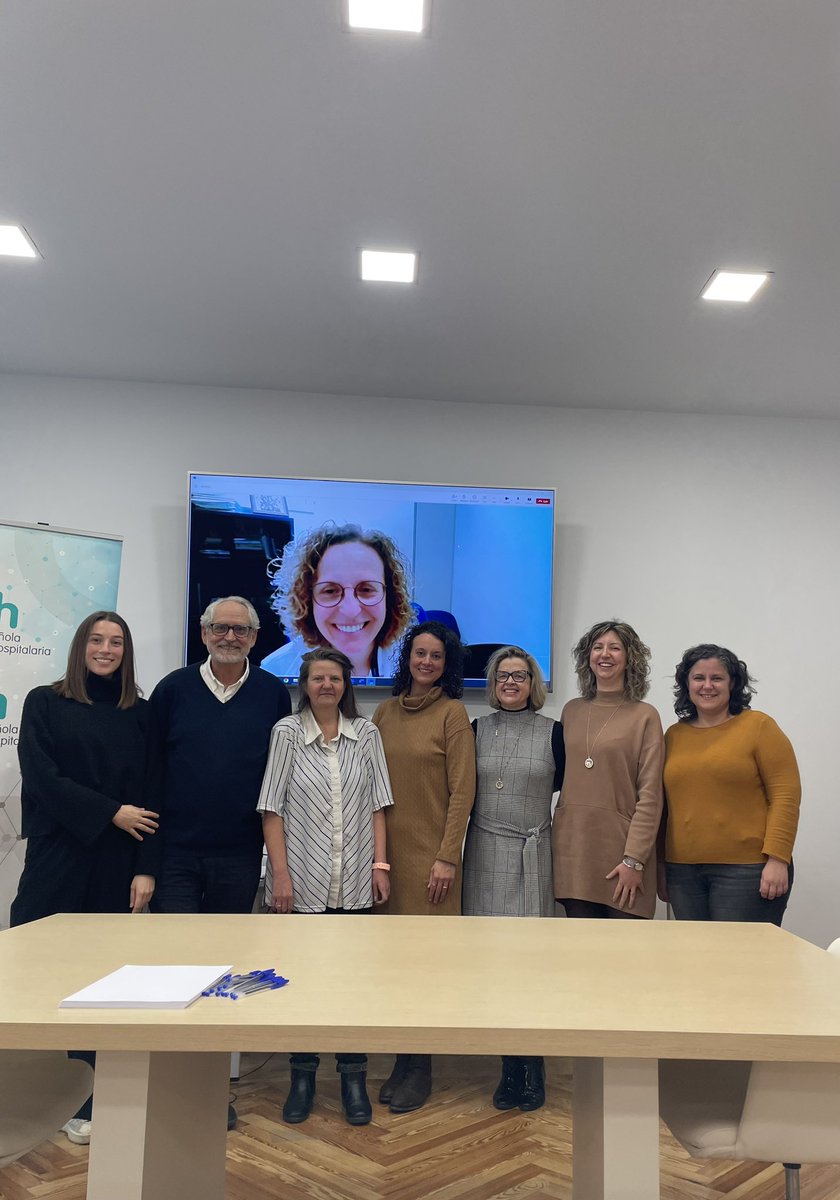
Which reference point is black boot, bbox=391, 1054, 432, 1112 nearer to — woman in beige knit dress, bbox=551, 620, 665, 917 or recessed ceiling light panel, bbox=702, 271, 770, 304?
woman in beige knit dress, bbox=551, 620, 665, 917

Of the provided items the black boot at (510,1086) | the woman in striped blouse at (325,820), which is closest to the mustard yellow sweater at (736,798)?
the black boot at (510,1086)

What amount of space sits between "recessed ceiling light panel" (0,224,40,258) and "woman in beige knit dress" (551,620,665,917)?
93.3 inches

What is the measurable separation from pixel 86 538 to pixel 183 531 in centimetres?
81

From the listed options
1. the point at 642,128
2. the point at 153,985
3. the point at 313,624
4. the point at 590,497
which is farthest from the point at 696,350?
the point at 153,985

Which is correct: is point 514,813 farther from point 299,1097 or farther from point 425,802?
point 299,1097

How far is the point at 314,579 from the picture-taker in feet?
13.8

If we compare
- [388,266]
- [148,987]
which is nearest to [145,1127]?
[148,987]

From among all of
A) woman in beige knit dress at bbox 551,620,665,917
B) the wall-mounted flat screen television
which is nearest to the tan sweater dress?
woman in beige knit dress at bbox 551,620,665,917

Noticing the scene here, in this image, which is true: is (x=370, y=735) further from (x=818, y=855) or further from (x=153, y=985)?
(x=818, y=855)

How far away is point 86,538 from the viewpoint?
3.54 m

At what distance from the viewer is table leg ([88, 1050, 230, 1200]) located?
4.59ft

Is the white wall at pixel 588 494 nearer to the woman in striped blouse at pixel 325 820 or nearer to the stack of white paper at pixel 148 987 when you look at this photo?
the woman in striped blouse at pixel 325 820

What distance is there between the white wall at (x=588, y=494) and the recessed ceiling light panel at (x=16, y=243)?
48.0 inches

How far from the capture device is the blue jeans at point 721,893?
2.84 meters
